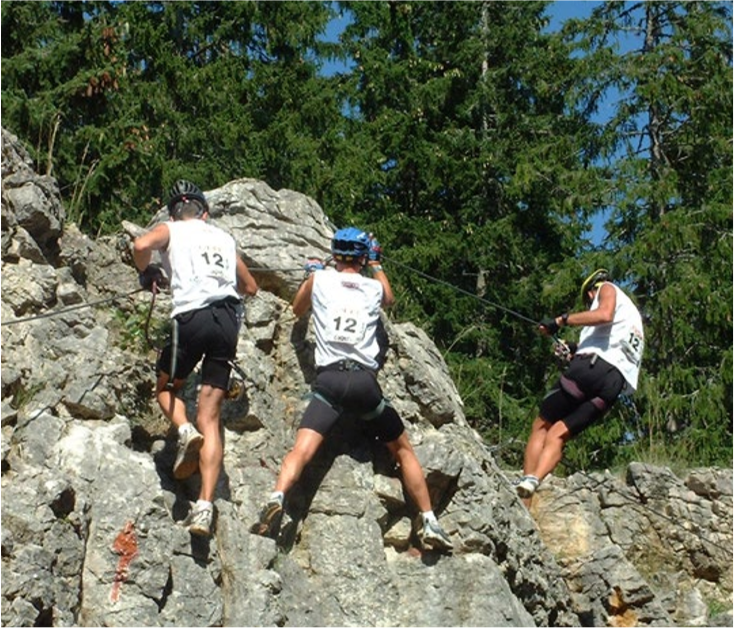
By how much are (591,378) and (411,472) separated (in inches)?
74.2

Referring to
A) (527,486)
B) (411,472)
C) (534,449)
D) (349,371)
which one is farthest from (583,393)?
(349,371)

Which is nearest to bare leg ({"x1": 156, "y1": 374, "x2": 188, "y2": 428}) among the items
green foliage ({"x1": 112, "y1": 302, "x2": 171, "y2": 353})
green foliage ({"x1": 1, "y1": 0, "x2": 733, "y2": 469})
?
green foliage ({"x1": 112, "y1": 302, "x2": 171, "y2": 353})

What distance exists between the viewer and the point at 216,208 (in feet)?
41.0

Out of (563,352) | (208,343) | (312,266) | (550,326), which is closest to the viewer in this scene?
(208,343)

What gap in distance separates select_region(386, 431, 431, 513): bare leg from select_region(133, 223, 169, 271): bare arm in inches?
81.6

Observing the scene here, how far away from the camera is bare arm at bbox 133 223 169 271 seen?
10602 mm

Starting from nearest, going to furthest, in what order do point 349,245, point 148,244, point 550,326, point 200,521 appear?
point 200,521 → point 148,244 → point 349,245 → point 550,326

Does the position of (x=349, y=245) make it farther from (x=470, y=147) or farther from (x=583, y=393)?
(x=470, y=147)

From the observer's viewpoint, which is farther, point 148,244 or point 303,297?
point 303,297

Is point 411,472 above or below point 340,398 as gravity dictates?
below

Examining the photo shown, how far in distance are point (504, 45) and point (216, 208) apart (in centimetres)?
1483

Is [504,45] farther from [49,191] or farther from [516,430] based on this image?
[49,191]

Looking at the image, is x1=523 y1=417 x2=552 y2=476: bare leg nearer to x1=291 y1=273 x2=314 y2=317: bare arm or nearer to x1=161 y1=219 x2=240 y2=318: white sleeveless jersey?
x1=291 y1=273 x2=314 y2=317: bare arm

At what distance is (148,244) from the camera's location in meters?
10.6
